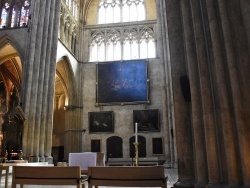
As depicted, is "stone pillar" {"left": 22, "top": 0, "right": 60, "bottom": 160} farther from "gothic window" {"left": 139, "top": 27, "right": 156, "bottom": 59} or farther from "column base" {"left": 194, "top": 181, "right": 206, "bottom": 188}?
"column base" {"left": 194, "top": 181, "right": 206, "bottom": 188}

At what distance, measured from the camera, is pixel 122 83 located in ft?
78.3

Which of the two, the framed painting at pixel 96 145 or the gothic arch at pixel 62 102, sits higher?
the gothic arch at pixel 62 102

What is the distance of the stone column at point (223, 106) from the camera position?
4.42 meters

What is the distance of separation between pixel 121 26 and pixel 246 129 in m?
22.8

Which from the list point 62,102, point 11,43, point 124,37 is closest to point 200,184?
point 11,43

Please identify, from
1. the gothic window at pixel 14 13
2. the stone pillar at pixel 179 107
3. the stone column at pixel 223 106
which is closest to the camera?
the stone column at pixel 223 106

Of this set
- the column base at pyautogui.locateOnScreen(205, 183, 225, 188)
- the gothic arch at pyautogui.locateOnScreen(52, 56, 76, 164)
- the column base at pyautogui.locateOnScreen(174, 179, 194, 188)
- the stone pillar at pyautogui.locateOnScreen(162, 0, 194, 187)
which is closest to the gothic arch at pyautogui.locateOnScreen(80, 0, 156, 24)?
the gothic arch at pyautogui.locateOnScreen(52, 56, 76, 164)

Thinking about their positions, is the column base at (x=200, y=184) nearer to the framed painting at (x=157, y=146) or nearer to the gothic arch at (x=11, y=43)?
the gothic arch at (x=11, y=43)

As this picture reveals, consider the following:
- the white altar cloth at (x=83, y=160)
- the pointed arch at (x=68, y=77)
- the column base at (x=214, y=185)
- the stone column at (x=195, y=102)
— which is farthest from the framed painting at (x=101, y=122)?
the column base at (x=214, y=185)

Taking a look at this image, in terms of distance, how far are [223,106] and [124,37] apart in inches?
858

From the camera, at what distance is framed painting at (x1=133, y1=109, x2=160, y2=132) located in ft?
74.2

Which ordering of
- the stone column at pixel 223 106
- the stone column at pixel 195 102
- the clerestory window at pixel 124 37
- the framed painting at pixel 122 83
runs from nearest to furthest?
the stone column at pixel 223 106
the stone column at pixel 195 102
the framed painting at pixel 122 83
the clerestory window at pixel 124 37

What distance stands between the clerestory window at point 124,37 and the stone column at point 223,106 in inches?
781

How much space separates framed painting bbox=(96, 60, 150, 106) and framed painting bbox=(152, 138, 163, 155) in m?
3.46
